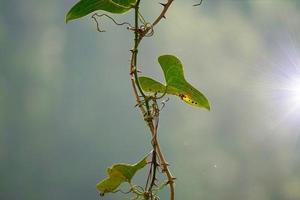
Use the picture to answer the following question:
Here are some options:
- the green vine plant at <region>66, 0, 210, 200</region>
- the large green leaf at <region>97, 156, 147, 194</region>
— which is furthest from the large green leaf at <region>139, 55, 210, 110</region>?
the large green leaf at <region>97, 156, 147, 194</region>

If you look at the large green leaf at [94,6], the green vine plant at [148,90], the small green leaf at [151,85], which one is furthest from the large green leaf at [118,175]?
the large green leaf at [94,6]

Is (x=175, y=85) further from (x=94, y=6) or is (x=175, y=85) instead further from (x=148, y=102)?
(x=94, y=6)

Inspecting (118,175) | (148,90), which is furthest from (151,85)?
(118,175)

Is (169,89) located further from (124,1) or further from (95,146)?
(95,146)

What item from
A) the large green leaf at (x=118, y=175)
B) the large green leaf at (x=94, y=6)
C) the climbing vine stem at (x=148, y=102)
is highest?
the large green leaf at (x=94, y=6)

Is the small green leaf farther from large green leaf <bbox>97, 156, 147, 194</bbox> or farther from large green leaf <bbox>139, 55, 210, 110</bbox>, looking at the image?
large green leaf <bbox>97, 156, 147, 194</bbox>

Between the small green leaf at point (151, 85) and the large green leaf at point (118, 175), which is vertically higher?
the small green leaf at point (151, 85)

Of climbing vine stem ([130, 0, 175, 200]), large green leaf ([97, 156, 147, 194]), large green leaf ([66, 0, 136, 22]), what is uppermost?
large green leaf ([66, 0, 136, 22])

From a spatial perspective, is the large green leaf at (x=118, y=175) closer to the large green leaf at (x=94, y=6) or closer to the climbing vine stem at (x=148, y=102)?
the climbing vine stem at (x=148, y=102)
